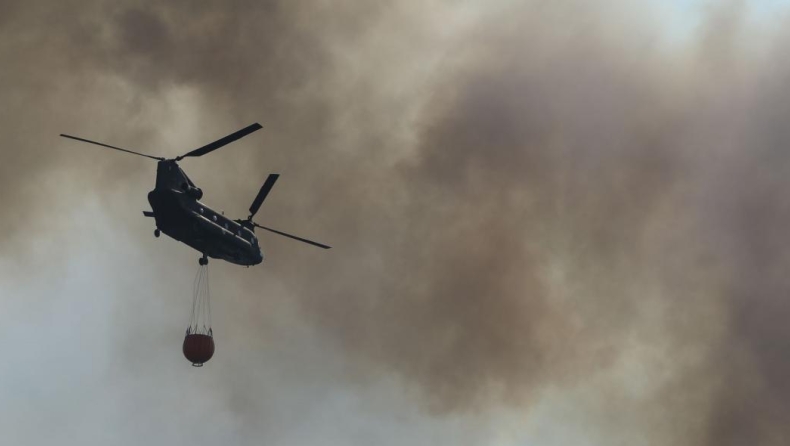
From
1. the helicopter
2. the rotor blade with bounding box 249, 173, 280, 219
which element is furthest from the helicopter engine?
the rotor blade with bounding box 249, 173, 280, 219

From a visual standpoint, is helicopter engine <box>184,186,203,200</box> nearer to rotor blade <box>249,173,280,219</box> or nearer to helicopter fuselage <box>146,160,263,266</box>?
helicopter fuselage <box>146,160,263,266</box>

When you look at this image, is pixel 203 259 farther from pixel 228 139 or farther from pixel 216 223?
pixel 228 139

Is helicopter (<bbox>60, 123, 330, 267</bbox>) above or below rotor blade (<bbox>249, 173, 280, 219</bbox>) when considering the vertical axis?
below

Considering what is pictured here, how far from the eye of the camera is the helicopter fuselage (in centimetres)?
7331

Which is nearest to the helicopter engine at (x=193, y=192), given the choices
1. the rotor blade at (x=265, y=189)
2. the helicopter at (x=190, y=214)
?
the helicopter at (x=190, y=214)

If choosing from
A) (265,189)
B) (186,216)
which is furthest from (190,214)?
(265,189)

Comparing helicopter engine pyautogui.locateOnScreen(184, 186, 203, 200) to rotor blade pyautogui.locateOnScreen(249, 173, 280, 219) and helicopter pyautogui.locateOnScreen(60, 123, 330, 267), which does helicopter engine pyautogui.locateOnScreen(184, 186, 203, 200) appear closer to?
helicopter pyautogui.locateOnScreen(60, 123, 330, 267)

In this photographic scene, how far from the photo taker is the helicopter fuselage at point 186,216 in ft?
241

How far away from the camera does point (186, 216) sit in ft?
243

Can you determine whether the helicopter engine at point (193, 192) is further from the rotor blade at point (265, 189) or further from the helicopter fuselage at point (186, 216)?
the rotor blade at point (265, 189)

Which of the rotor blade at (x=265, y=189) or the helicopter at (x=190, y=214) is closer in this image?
the helicopter at (x=190, y=214)

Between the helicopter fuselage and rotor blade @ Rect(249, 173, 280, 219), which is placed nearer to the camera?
the helicopter fuselage

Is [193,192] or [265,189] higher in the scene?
[265,189]

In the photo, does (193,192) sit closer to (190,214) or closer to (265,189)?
(190,214)
